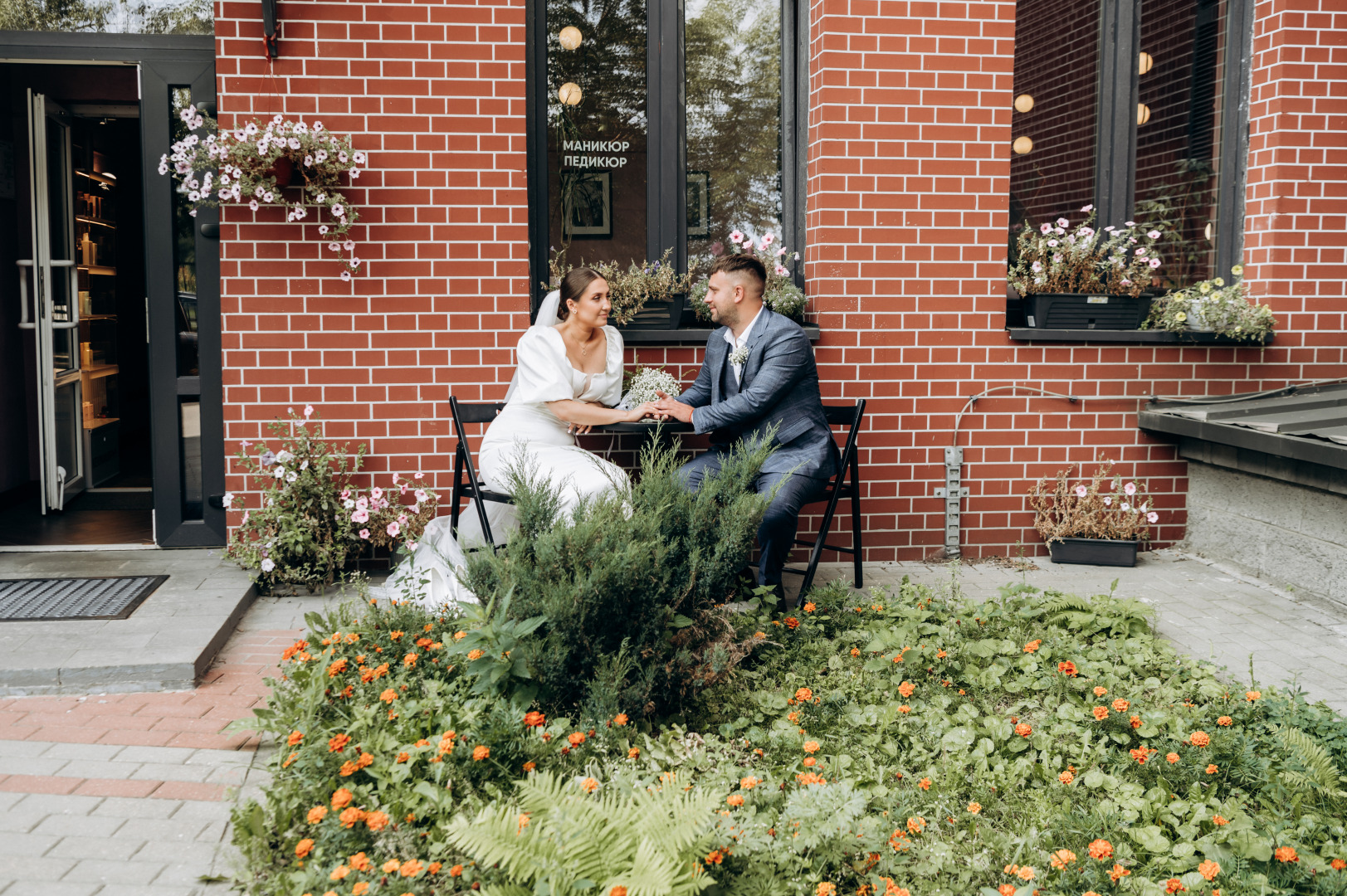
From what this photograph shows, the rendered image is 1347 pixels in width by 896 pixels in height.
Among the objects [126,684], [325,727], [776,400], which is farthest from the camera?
[776,400]

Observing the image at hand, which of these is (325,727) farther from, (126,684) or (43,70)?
(43,70)

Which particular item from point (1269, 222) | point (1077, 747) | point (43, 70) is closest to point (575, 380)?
point (1077, 747)

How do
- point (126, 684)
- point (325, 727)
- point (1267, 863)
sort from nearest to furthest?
point (1267, 863)
point (325, 727)
point (126, 684)

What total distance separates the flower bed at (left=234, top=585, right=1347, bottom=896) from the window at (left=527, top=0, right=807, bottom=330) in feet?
8.20

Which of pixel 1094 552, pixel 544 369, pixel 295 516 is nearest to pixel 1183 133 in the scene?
pixel 1094 552

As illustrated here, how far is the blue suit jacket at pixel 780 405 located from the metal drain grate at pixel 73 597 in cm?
260

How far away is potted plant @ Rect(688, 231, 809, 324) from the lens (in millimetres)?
5258

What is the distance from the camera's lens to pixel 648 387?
193 inches

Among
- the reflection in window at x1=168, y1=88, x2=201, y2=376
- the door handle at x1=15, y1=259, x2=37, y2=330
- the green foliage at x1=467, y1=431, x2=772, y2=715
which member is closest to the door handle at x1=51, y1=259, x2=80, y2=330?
the door handle at x1=15, y1=259, x2=37, y2=330

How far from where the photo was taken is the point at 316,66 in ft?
16.0

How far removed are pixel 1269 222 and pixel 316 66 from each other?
5132 mm

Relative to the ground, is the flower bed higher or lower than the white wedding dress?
lower

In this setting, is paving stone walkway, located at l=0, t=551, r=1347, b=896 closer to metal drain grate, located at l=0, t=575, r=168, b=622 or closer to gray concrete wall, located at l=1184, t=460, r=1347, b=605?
gray concrete wall, located at l=1184, t=460, r=1347, b=605

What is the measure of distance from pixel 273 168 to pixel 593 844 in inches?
149
